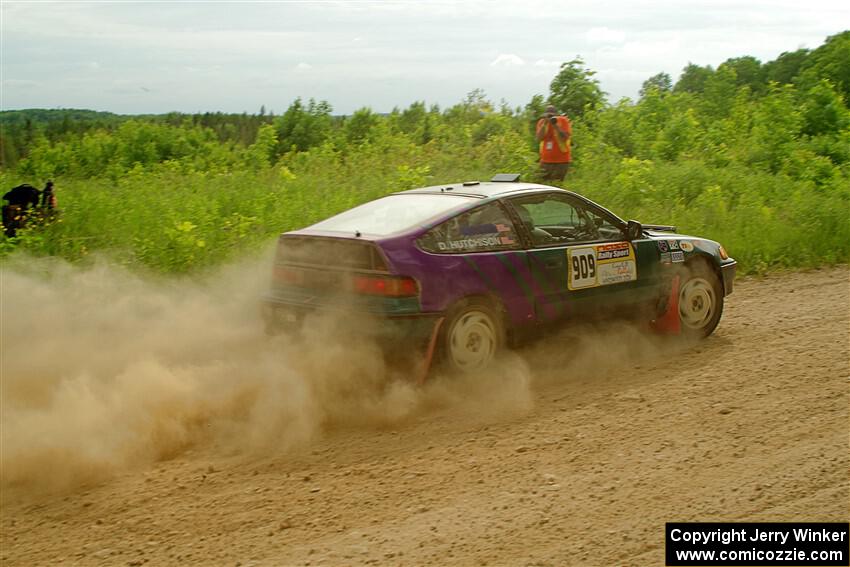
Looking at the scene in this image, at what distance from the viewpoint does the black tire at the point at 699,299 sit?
758 cm

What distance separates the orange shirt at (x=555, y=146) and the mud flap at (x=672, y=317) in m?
8.61

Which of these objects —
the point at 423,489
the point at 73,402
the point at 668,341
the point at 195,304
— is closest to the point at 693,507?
the point at 423,489

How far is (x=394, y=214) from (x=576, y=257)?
1568 mm

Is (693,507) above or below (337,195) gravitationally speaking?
below

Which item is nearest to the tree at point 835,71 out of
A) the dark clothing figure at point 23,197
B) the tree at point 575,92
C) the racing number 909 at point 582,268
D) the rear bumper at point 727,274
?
the tree at point 575,92

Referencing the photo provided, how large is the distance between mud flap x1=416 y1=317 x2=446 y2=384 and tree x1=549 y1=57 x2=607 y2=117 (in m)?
15.6

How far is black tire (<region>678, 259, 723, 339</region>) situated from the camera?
7.58 m

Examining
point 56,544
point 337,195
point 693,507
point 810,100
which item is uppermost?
point 810,100

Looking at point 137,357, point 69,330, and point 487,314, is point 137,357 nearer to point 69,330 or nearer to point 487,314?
point 69,330

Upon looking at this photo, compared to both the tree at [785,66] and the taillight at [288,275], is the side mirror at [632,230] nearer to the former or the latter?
the taillight at [288,275]

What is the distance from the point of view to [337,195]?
1251 cm

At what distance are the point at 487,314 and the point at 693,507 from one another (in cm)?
245
